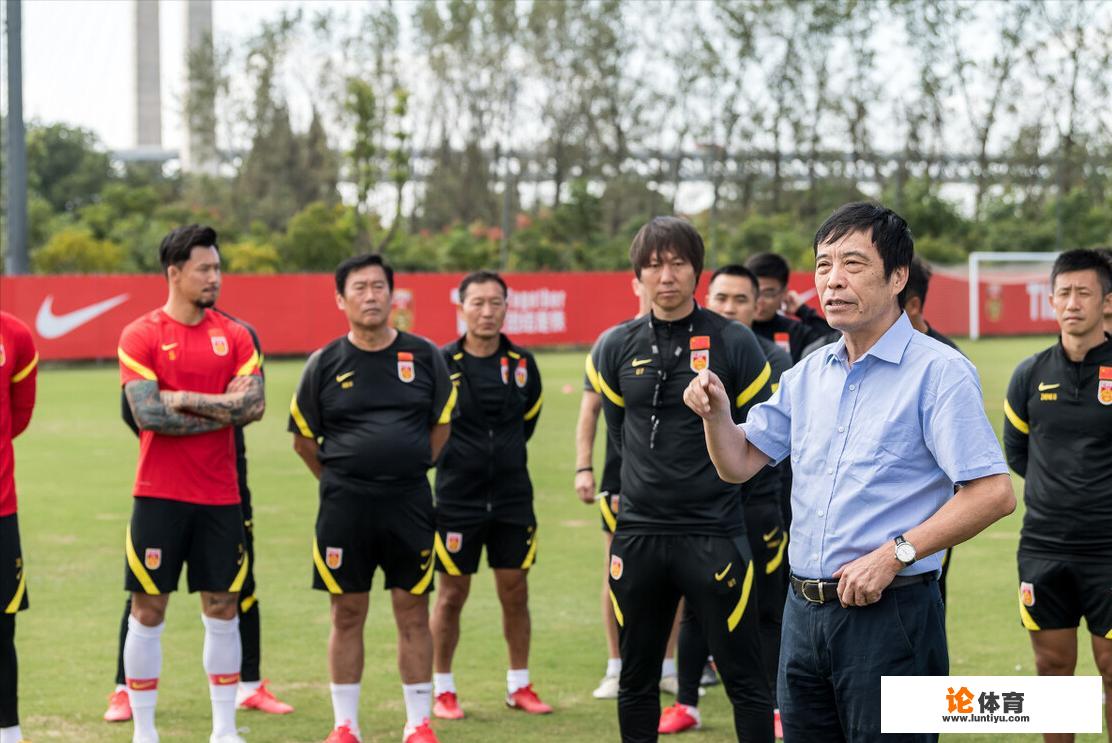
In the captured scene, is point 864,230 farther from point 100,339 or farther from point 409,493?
point 100,339

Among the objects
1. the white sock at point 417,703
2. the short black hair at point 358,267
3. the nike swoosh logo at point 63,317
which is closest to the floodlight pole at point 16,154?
the nike swoosh logo at point 63,317

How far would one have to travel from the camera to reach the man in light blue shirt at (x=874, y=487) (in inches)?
145

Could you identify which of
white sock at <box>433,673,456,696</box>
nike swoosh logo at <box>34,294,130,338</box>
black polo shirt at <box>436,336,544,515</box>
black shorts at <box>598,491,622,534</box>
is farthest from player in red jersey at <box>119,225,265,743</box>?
nike swoosh logo at <box>34,294,130,338</box>

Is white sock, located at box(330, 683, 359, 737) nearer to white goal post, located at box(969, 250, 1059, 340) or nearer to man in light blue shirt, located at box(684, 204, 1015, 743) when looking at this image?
man in light blue shirt, located at box(684, 204, 1015, 743)

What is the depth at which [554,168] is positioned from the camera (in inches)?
2432

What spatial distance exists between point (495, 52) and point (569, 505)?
4932 centimetres

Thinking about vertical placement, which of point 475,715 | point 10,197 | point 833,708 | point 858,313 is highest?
point 10,197

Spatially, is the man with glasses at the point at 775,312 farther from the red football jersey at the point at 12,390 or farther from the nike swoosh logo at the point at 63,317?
the nike swoosh logo at the point at 63,317

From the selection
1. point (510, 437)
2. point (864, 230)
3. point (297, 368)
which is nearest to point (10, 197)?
point (297, 368)

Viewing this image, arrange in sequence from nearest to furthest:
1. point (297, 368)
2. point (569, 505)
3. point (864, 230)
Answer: point (864, 230), point (569, 505), point (297, 368)

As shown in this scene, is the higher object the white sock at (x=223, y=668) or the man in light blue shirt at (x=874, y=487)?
the man in light blue shirt at (x=874, y=487)

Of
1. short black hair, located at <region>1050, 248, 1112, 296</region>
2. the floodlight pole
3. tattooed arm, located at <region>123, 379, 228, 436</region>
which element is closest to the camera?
short black hair, located at <region>1050, 248, 1112, 296</region>

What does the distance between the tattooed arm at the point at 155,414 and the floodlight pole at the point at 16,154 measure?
87.1 feet

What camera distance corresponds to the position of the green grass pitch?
690 centimetres
